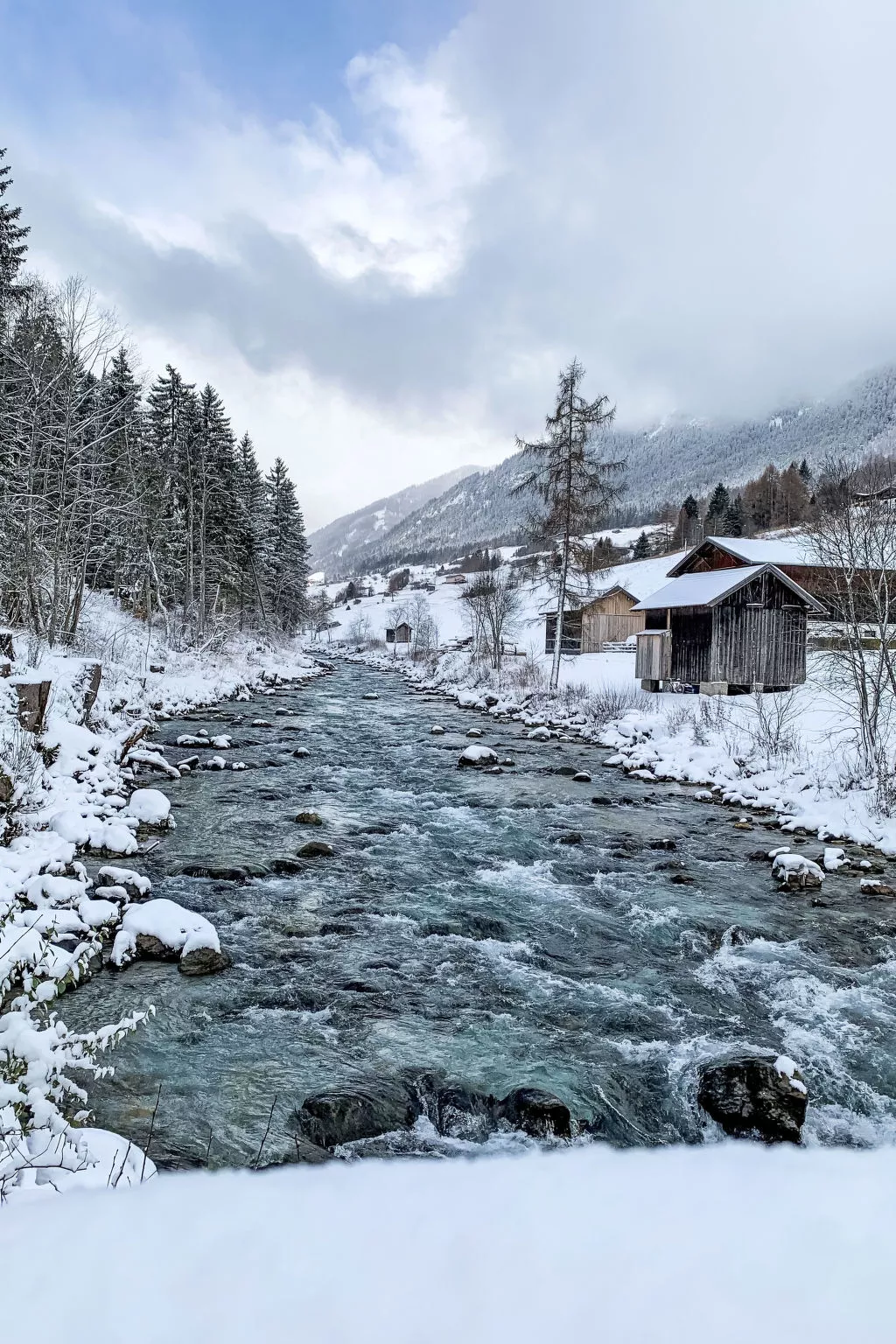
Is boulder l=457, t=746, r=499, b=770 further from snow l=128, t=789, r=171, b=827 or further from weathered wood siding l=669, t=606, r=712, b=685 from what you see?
weathered wood siding l=669, t=606, r=712, b=685

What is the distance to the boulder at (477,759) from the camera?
16416mm

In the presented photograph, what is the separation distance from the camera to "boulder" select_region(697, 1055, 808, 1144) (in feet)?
14.7

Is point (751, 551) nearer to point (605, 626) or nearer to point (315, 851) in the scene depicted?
point (605, 626)

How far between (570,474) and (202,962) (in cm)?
2282

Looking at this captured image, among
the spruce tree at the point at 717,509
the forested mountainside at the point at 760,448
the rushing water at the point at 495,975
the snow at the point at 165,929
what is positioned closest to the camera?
the rushing water at the point at 495,975

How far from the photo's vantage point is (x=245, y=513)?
133 feet

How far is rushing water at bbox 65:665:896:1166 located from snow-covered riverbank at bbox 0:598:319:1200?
1.51 ft

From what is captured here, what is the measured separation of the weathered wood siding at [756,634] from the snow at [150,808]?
19410 mm

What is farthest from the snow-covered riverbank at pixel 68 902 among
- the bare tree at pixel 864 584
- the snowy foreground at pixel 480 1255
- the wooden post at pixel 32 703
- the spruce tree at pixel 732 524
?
the spruce tree at pixel 732 524

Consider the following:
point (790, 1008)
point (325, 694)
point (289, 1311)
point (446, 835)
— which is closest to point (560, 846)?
point (446, 835)

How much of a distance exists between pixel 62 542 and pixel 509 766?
532 inches

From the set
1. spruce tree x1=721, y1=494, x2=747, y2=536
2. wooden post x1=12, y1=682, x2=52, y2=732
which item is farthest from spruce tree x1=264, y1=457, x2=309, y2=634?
spruce tree x1=721, y1=494, x2=747, y2=536

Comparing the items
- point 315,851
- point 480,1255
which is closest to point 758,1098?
point 480,1255

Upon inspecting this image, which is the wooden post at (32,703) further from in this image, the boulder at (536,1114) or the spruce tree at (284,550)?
the spruce tree at (284,550)
